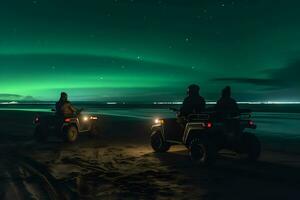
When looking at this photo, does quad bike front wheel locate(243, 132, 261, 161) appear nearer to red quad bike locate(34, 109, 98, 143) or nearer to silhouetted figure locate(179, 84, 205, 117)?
silhouetted figure locate(179, 84, 205, 117)

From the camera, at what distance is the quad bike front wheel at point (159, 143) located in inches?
506

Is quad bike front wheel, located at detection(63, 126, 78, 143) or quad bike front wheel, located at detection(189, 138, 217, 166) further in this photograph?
quad bike front wheel, located at detection(63, 126, 78, 143)

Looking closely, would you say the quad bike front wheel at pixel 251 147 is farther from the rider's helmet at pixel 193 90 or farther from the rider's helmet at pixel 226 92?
the rider's helmet at pixel 193 90

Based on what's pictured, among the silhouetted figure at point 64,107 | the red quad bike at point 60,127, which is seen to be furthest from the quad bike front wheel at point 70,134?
the silhouetted figure at point 64,107

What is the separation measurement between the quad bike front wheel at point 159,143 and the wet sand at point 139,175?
25 cm

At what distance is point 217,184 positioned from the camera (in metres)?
8.03

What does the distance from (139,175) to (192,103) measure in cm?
328

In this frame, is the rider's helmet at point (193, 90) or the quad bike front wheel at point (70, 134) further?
the quad bike front wheel at point (70, 134)

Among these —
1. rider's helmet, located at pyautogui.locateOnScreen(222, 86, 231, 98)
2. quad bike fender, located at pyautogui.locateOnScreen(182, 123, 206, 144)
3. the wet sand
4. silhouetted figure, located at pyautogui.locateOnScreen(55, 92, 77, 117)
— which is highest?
rider's helmet, located at pyautogui.locateOnScreen(222, 86, 231, 98)

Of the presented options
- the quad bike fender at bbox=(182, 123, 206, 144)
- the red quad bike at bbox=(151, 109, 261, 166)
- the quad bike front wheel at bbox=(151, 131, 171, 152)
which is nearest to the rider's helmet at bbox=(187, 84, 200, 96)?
the red quad bike at bbox=(151, 109, 261, 166)

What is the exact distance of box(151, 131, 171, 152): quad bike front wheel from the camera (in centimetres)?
1285

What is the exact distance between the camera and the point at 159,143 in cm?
1299

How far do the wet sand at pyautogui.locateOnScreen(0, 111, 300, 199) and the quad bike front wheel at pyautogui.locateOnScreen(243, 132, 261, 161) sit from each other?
0.28m

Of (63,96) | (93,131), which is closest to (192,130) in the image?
(63,96)
